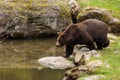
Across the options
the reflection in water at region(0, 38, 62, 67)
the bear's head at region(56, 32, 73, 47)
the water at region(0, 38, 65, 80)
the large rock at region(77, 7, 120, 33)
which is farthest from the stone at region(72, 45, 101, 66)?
the large rock at region(77, 7, 120, 33)

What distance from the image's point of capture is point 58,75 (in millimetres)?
16297

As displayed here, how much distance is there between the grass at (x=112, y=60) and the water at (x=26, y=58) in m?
1.84

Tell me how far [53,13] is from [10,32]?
2.54m

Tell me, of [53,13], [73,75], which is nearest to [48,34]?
[53,13]

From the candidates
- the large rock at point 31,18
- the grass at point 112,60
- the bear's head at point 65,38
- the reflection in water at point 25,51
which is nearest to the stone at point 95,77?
the grass at point 112,60

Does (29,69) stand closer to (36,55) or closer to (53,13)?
(36,55)

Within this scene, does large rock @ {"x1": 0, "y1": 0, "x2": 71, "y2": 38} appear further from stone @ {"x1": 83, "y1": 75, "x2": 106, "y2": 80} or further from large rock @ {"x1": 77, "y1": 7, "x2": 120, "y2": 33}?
stone @ {"x1": 83, "y1": 75, "x2": 106, "y2": 80}

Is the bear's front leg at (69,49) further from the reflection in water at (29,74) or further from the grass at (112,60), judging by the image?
the reflection in water at (29,74)

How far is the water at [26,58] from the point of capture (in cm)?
1645

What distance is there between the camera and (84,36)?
17609 mm

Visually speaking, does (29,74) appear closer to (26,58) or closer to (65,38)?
(65,38)

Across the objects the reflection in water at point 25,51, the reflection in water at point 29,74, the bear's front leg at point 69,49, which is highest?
the bear's front leg at point 69,49

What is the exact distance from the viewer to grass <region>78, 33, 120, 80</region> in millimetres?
14359

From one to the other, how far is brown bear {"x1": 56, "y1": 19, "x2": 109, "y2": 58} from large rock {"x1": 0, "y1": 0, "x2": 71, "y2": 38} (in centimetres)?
530
